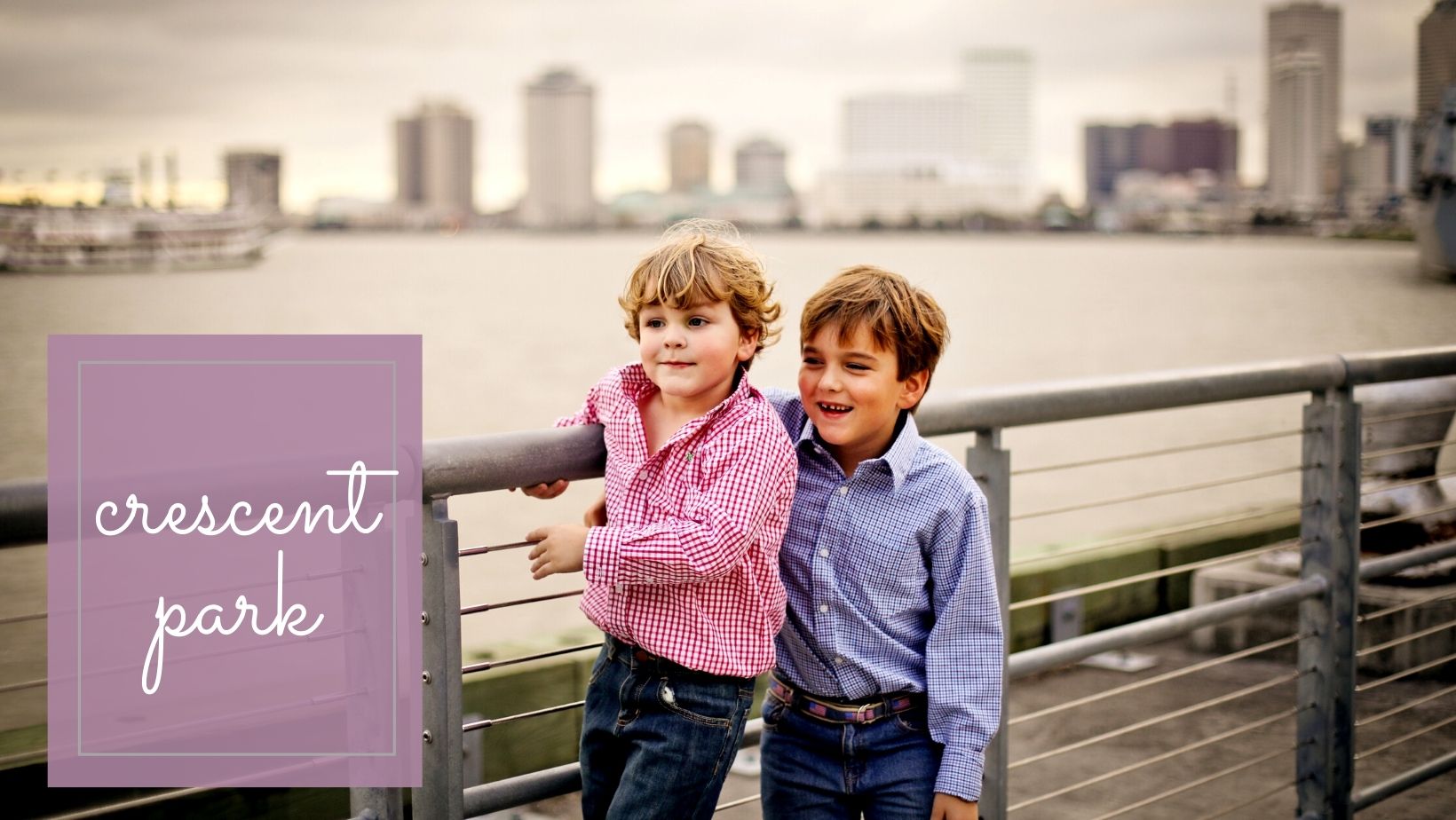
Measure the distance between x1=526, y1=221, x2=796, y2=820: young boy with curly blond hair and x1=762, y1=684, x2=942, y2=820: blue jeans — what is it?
8.3 inches

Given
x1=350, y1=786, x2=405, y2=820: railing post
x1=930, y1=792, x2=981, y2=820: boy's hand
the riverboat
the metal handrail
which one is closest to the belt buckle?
x1=930, y1=792, x2=981, y2=820: boy's hand

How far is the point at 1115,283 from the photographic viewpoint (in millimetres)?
108500

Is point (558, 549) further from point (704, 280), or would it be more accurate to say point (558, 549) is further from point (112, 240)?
point (112, 240)

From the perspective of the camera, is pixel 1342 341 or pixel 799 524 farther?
pixel 1342 341

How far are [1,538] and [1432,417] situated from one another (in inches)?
208

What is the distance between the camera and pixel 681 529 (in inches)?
81.1

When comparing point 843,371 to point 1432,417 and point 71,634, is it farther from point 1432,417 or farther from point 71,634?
point 1432,417

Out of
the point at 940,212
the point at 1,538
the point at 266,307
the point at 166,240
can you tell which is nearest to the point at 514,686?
the point at 1,538

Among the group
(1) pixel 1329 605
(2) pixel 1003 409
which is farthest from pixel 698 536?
(1) pixel 1329 605

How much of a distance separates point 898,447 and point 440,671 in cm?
80

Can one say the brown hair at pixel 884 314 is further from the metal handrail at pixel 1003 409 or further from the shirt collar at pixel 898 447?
the metal handrail at pixel 1003 409

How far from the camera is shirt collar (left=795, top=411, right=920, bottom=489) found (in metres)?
2.35

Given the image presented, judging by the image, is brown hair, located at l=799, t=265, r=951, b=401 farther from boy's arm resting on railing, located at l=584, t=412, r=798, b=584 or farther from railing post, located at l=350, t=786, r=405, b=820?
railing post, located at l=350, t=786, r=405, b=820

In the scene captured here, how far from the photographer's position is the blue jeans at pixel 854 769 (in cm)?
235
